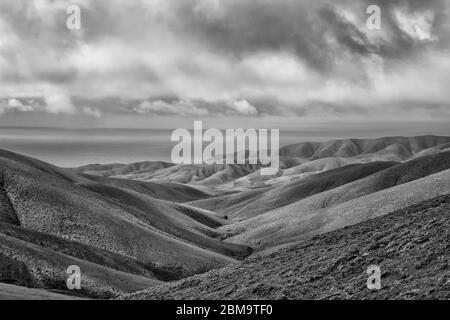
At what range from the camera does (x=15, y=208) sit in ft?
306

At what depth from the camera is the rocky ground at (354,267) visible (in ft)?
100

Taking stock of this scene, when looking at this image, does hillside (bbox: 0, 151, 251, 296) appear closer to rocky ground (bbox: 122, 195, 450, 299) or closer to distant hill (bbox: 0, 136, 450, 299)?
distant hill (bbox: 0, 136, 450, 299)

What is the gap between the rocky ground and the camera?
100 ft

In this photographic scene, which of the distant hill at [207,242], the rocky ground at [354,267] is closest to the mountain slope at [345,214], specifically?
the distant hill at [207,242]

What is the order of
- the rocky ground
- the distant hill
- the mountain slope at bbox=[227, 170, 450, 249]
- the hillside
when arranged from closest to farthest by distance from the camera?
the rocky ground, the distant hill, the hillside, the mountain slope at bbox=[227, 170, 450, 249]

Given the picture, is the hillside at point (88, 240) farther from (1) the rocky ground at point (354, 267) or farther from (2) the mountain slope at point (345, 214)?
(1) the rocky ground at point (354, 267)

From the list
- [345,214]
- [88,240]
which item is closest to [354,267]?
[88,240]

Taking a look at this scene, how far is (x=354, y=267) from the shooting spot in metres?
35.9

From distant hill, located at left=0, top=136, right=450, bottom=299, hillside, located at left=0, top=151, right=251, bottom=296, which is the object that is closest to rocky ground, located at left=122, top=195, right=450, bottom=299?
distant hill, located at left=0, top=136, right=450, bottom=299

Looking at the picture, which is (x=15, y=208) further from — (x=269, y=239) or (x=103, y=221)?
(x=269, y=239)

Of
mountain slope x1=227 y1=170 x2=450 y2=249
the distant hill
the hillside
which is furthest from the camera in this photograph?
mountain slope x1=227 y1=170 x2=450 y2=249
